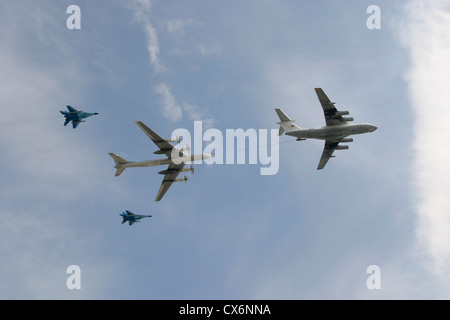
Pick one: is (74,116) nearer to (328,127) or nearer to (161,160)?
(161,160)

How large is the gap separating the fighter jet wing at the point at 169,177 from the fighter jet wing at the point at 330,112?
87.4 feet

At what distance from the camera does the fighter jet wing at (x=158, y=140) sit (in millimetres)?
75062

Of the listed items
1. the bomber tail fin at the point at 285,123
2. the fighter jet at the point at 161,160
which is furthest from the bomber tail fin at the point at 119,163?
the bomber tail fin at the point at 285,123

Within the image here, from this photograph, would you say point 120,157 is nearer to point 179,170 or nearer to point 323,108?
point 179,170

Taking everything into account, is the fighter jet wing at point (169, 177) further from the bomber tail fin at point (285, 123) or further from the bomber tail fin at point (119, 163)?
the bomber tail fin at point (285, 123)

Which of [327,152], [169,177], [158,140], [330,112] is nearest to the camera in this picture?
[158,140]

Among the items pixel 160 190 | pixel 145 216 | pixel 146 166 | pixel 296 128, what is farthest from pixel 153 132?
pixel 296 128

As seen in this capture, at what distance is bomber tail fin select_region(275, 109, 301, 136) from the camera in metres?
77.8

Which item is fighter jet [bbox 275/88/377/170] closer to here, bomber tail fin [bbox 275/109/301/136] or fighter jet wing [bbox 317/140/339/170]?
bomber tail fin [bbox 275/109/301/136]

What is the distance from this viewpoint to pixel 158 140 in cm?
7606

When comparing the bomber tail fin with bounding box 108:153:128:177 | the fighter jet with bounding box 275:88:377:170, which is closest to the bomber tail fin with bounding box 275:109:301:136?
the fighter jet with bounding box 275:88:377:170

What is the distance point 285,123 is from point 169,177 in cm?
2330

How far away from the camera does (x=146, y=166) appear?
77.2 metres

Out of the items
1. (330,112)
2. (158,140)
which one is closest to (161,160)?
(158,140)
